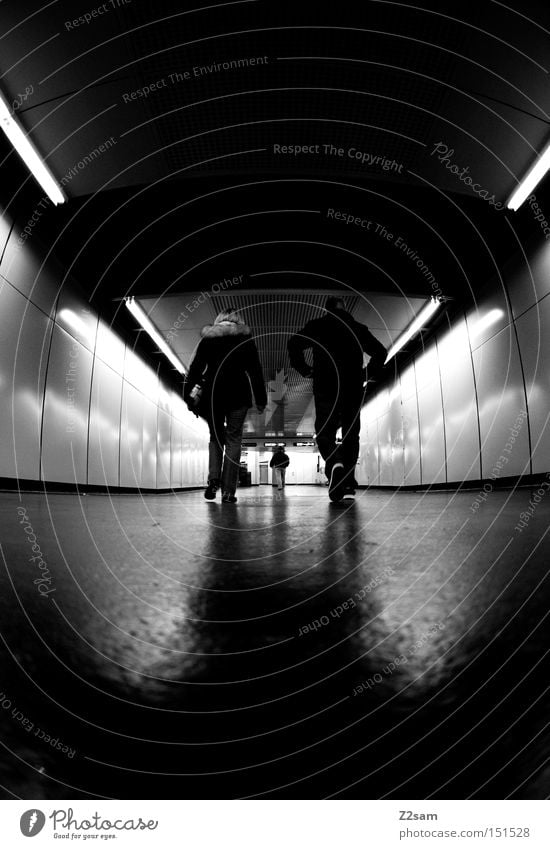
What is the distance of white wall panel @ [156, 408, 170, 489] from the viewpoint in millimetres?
14172

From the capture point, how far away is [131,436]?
1159cm

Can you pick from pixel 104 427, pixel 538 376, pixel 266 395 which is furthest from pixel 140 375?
pixel 538 376

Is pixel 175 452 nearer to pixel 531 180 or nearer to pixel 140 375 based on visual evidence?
pixel 140 375

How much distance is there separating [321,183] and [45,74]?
3.71 meters

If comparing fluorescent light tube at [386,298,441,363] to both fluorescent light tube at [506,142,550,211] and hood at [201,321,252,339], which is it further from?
hood at [201,321,252,339]

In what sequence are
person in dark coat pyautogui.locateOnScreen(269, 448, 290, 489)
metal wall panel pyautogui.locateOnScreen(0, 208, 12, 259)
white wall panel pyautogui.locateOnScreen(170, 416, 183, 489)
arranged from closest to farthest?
1. metal wall panel pyautogui.locateOnScreen(0, 208, 12, 259)
2. person in dark coat pyautogui.locateOnScreen(269, 448, 290, 489)
3. white wall panel pyautogui.locateOnScreen(170, 416, 183, 489)

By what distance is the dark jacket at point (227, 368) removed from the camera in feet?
17.4

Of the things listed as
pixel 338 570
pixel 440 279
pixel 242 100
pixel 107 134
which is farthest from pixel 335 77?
pixel 338 570

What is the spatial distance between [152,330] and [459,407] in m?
7.36

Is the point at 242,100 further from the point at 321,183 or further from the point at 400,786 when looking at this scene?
the point at 400,786

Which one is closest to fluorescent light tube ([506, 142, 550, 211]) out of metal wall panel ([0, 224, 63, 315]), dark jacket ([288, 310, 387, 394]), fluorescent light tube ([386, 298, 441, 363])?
fluorescent light tube ([386, 298, 441, 363])

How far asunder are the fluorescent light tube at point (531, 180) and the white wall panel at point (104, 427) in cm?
790

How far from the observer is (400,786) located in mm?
438

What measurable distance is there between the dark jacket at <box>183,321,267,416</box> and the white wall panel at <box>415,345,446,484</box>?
6877 millimetres
